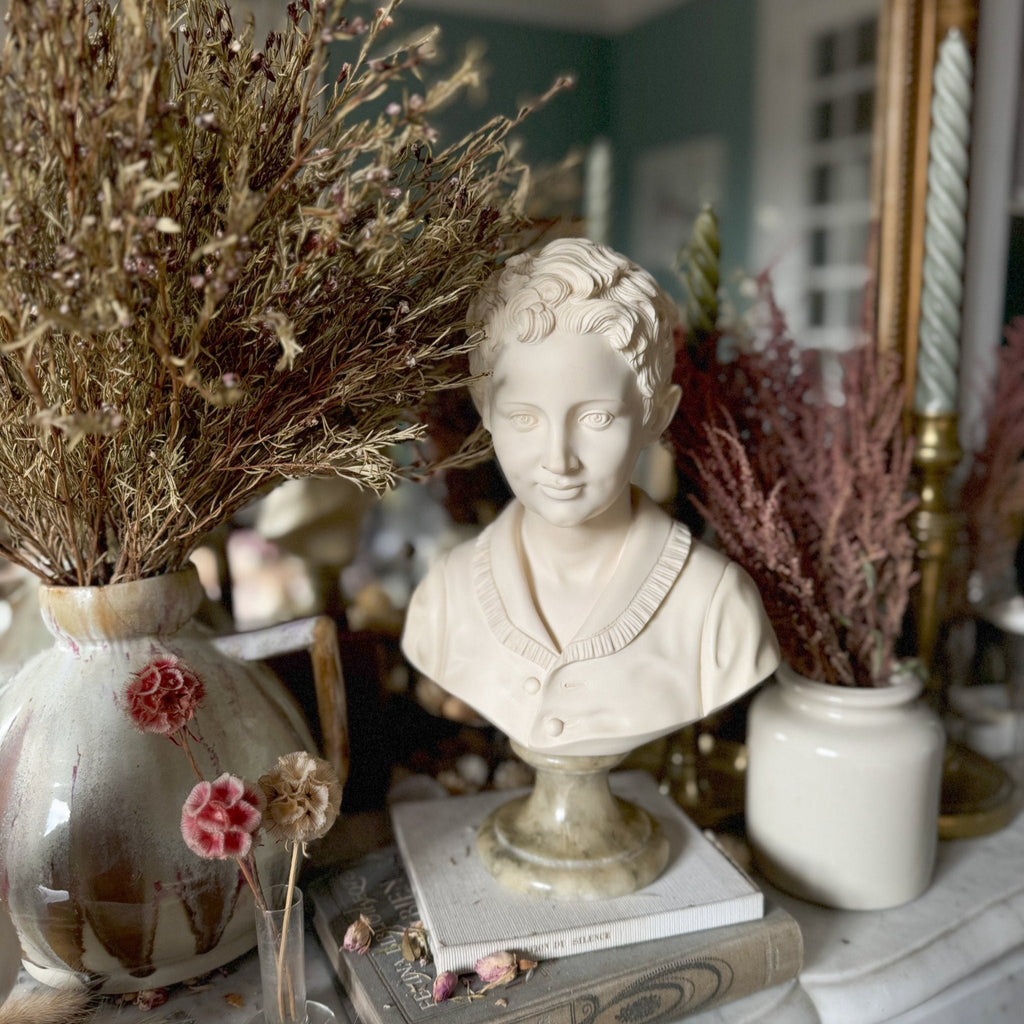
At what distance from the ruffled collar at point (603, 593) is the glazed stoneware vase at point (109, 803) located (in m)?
0.24

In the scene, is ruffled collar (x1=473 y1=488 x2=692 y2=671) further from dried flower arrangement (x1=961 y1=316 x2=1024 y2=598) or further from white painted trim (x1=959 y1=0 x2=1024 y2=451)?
white painted trim (x1=959 y1=0 x2=1024 y2=451)

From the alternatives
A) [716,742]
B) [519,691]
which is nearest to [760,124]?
[716,742]

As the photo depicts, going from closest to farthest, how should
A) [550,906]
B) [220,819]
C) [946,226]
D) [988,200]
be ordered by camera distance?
1. [220,819]
2. [550,906]
3. [946,226]
4. [988,200]

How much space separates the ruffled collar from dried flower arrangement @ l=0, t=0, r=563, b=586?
174 millimetres

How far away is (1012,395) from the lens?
3.91ft

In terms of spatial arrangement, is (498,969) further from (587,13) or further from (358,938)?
(587,13)

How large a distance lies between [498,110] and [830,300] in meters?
0.59

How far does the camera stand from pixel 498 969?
748 millimetres

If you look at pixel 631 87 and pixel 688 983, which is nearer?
pixel 688 983

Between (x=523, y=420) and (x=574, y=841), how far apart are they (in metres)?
0.40

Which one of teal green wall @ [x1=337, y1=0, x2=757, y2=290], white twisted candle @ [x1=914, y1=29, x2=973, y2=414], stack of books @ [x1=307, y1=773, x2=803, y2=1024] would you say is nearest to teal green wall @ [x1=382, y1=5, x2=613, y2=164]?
teal green wall @ [x1=337, y1=0, x2=757, y2=290]

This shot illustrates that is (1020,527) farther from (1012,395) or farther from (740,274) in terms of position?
(740,274)

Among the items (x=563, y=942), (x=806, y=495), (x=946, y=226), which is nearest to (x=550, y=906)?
(x=563, y=942)

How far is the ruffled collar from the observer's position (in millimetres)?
814
